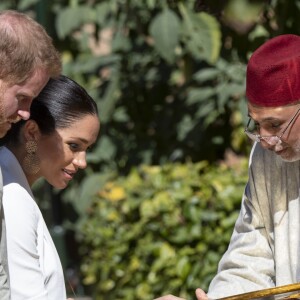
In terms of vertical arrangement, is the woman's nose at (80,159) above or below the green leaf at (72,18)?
above

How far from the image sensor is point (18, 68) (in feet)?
11.0

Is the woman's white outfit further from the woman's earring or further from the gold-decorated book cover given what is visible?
the gold-decorated book cover

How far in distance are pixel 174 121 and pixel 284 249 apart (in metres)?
3.23

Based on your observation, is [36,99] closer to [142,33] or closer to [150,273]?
[150,273]

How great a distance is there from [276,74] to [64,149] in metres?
0.70

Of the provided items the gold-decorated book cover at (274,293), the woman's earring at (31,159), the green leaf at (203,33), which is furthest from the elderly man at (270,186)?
the green leaf at (203,33)

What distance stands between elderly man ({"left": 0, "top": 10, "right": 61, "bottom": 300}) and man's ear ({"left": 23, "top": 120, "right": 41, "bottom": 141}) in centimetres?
25

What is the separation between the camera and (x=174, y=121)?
7195 mm

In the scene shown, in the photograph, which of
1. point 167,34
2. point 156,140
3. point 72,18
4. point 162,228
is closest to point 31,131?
point 162,228

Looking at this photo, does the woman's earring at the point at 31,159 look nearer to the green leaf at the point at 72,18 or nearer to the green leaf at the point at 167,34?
the green leaf at the point at 167,34

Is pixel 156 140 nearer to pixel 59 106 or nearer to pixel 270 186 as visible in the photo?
pixel 270 186

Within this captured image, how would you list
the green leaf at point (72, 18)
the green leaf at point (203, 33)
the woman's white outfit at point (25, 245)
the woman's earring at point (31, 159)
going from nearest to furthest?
the woman's white outfit at point (25, 245) < the woman's earring at point (31, 159) < the green leaf at point (203, 33) < the green leaf at point (72, 18)

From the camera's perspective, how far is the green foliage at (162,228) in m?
6.34

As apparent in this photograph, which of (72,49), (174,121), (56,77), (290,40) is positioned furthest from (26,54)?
(72,49)
